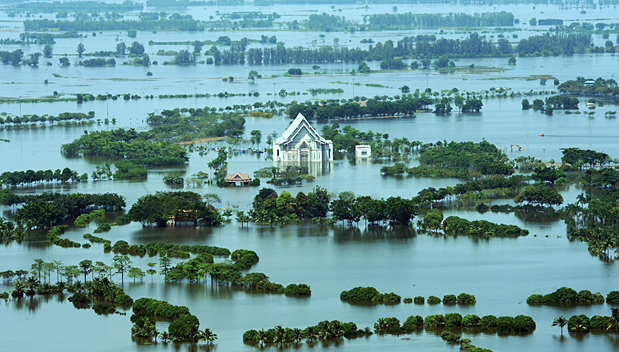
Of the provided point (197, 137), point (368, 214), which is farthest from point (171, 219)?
point (197, 137)

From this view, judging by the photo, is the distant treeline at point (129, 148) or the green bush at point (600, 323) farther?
the distant treeline at point (129, 148)

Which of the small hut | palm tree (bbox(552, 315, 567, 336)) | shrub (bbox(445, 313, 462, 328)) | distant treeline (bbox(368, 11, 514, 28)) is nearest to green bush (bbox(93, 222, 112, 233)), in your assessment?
the small hut

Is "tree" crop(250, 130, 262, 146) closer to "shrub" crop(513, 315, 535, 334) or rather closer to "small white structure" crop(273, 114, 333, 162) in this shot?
"small white structure" crop(273, 114, 333, 162)

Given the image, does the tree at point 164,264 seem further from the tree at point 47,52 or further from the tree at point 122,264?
the tree at point 47,52

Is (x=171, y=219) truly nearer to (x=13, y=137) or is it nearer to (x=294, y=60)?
(x=13, y=137)

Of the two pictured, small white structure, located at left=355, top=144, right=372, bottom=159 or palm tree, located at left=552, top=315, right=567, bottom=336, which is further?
small white structure, located at left=355, top=144, right=372, bottom=159

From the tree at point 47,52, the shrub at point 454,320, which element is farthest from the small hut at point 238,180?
the tree at point 47,52
